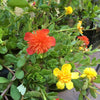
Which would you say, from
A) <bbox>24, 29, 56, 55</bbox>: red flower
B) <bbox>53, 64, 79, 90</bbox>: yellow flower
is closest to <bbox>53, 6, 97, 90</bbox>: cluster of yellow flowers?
<bbox>53, 64, 79, 90</bbox>: yellow flower

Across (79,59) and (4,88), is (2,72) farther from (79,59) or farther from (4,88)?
(79,59)

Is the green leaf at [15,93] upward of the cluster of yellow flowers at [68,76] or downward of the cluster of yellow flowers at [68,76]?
downward

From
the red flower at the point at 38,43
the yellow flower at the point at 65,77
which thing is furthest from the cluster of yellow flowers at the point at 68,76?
the red flower at the point at 38,43

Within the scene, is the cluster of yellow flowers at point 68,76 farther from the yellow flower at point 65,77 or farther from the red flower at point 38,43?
the red flower at point 38,43

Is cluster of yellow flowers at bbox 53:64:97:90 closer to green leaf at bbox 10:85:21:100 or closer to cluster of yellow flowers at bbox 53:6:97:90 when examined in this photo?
cluster of yellow flowers at bbox 53:6:97:90

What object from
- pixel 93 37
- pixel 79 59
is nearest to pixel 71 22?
pixel 93 37

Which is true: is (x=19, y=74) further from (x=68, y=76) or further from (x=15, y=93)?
(x=68, y=76)

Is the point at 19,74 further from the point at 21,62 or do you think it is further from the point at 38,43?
the point at 38,43

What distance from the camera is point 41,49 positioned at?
41 cm

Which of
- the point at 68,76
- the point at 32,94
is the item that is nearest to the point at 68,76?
the point at 68,76

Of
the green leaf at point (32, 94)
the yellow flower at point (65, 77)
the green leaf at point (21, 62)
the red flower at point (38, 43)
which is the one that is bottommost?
the green leaf at point (32, 94)

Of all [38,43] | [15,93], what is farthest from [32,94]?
[38,43]

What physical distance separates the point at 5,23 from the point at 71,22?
2.76 ft

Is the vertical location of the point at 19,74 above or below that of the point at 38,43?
below
